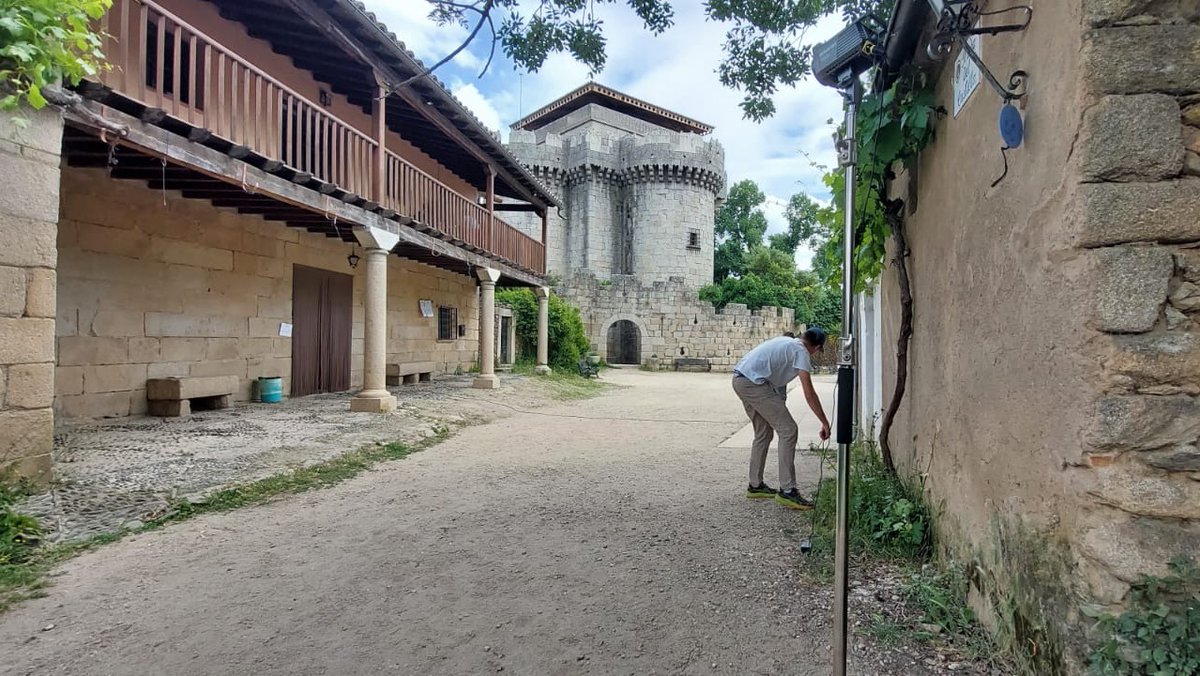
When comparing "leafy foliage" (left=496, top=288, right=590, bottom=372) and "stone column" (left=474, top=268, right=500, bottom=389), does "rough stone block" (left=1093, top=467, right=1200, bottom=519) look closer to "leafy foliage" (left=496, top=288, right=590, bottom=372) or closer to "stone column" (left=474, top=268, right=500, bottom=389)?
"stone column" (left=474, top=268, right=500, bottom=389)

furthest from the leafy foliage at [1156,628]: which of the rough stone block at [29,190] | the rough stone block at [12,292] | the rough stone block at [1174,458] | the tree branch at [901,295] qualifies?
the rough stone block at [29,190]

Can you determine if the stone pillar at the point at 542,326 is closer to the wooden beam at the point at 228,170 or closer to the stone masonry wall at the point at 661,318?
the wooden beam at the point at 228,170

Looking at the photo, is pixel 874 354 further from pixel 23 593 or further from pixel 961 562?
pixel 23 593

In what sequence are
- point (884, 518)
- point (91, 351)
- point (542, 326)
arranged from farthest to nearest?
point (542, 326) < point (91, 351) < point (884, 518)

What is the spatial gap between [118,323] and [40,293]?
3.38m

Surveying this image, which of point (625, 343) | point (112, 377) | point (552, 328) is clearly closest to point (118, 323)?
point (112, 377)

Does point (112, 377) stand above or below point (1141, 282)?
below

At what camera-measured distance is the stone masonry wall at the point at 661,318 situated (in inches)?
1030

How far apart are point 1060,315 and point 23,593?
14.7 feet

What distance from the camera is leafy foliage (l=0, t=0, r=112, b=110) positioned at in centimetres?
362

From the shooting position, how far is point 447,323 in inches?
584

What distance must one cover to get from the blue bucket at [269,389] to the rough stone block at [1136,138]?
9.55 meters

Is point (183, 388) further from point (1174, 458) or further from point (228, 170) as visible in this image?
point (1174, 458)

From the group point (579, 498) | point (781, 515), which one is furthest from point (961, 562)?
point (579, 498)
